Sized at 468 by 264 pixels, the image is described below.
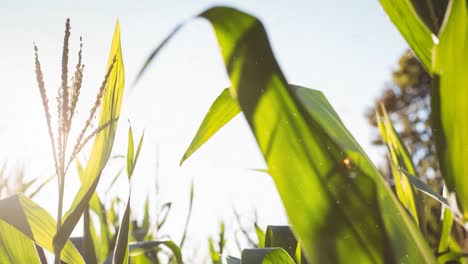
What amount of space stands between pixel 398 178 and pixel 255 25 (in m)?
0.65

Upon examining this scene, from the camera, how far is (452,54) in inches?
17.0

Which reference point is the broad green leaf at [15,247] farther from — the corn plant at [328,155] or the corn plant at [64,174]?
the corn plant at [328,155]

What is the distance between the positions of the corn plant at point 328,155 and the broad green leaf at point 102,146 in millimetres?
268

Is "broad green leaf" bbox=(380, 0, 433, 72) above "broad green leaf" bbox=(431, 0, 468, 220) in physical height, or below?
above

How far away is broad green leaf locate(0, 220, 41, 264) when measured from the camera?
0.74m

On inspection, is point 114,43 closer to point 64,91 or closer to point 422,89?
point 64,91

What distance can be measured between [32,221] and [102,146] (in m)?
0.15

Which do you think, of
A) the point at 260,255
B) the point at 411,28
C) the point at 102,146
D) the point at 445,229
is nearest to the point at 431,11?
the point at 411,28

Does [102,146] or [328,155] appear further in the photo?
[102,146]

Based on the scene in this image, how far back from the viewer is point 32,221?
2.43 feet

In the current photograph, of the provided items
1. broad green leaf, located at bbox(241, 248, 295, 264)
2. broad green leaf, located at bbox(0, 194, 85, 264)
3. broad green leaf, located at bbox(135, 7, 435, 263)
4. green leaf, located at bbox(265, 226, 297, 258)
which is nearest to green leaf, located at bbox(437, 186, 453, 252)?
green leaf, located at bbox(265, 226, 297, 258)

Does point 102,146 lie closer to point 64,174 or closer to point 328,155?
point 64,174

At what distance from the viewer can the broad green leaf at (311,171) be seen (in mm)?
448

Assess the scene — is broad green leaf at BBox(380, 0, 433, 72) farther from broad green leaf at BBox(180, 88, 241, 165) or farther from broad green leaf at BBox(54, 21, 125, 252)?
broad green leaf at BBox(54, 21, 125, 252)
